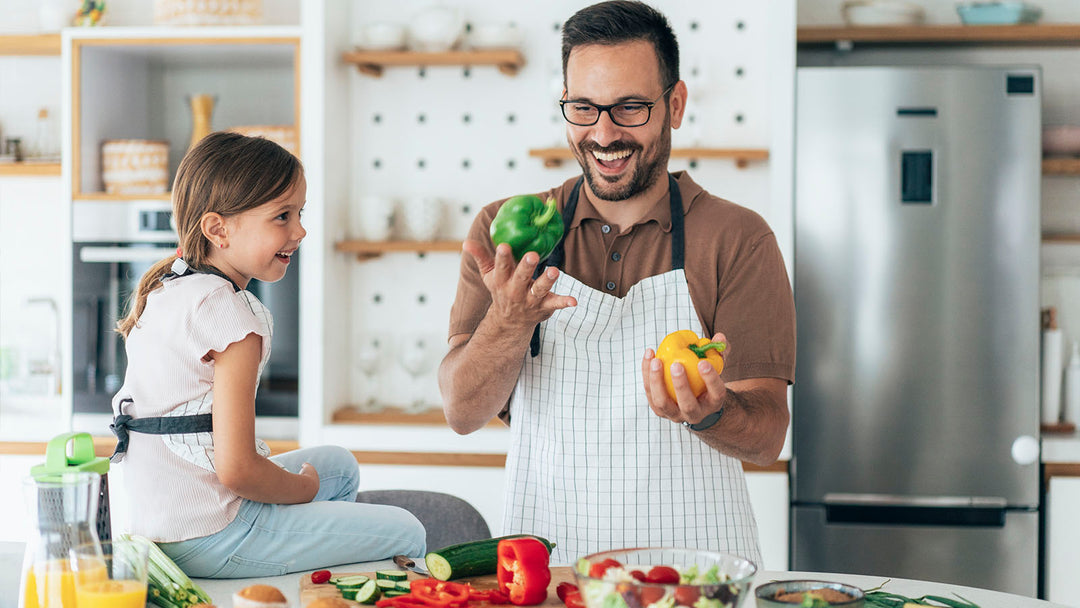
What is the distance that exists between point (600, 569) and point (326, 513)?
479mm

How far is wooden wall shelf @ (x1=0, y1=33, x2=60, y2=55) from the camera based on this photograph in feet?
10.7

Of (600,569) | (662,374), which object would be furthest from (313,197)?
(600,569)

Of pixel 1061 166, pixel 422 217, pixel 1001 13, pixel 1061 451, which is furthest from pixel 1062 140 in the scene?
pixel 422 217

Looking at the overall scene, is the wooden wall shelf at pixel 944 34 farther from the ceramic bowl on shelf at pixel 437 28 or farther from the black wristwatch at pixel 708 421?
the black wristwatch at pixel 708 421

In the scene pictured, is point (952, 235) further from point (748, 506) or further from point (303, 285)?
point (303, 285)

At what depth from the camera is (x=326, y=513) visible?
1.39m

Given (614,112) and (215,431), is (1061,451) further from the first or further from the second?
(215,431)

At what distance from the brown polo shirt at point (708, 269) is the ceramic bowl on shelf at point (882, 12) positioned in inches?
69.5

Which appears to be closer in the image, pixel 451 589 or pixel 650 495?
pixel 451 589

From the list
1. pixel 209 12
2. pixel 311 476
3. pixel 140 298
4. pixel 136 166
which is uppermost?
pixel 209 12

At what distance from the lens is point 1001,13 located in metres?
3.18

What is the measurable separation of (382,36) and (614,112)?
1820 millimetres

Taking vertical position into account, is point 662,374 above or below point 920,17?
below

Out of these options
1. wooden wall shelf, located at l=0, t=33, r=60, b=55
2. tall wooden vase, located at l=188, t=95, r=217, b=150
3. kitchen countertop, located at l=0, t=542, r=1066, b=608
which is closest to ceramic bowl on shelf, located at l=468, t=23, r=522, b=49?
tall wooden vase, located at l=188, t=95, r=217, b=150
